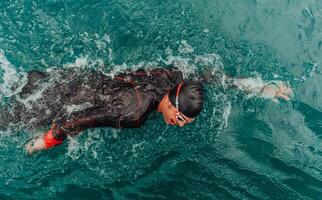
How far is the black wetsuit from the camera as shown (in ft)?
18.9

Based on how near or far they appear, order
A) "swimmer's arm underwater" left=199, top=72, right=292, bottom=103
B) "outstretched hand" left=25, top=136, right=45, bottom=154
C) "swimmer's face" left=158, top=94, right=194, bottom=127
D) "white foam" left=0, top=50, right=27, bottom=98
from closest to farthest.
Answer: "swimmer's face" left=158, top=94, right=194, bottom=127
"outstretched hand" left=25, top=136, right=45, bottom=154
"white foam" left=0, top=50, right=27, bottom=98
"swimmer's arm underwater" left=199, top=72, right=292, bottom=103

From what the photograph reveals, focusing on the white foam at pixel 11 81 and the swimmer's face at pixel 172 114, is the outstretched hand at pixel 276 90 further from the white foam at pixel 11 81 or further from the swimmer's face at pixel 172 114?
the white foam at pixel 11 81

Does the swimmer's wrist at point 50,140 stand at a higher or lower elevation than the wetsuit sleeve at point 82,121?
lower

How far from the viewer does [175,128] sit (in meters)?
7.66

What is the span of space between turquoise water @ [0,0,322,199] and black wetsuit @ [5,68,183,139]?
409 mm

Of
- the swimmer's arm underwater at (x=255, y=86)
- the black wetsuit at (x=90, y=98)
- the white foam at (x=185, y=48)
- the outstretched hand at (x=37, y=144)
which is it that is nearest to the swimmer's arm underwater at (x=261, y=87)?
the swimmer's arm underwater at (x=255, y=86)

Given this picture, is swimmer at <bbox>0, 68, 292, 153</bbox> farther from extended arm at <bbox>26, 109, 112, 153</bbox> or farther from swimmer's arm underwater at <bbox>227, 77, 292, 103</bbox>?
swimmer's arm underwater at <bbox>227, 77, 292, 103</bbox>

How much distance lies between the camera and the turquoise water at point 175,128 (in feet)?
24.2

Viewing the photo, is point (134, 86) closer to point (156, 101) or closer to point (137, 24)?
point (156, 101)

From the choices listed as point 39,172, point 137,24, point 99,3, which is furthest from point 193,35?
point 39,172

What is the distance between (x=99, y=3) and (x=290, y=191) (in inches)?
240

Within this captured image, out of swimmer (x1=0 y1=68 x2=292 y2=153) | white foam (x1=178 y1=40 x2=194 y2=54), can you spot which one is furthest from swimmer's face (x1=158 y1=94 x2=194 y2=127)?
white foam (x1=178 y1=40 x2=194 y2=54)

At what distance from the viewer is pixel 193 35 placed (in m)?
8.62

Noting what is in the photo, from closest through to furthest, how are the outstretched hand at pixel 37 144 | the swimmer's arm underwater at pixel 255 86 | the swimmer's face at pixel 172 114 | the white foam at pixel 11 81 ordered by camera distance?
the swimmer's face at pixel 172 114 → the outstretched hand at pixel 37 144 → the white foam at pixel 11 81 → the swimmer's arm underwater at pixel 255 86
